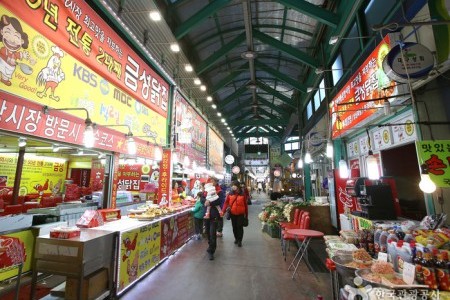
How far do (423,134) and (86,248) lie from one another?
524cm

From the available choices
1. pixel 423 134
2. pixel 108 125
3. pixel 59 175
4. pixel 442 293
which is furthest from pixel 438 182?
pixel 59 175

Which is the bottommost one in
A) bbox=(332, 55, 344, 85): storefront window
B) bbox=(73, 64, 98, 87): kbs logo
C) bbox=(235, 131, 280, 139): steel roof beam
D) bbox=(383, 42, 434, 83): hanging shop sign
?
bbox=(383, 42, 434, 83): hanging shop sign

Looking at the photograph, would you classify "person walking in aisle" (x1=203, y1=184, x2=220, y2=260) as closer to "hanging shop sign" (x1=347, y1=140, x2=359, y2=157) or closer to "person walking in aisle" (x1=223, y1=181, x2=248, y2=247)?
"person walking in aisle" (x1=223, y1=181, x2=248, y2=247)

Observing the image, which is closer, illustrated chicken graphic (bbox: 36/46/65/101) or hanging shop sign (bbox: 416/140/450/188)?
hanging shop sign (bbox: 416/140/450/188)

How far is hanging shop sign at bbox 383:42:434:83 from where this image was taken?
2.94 m

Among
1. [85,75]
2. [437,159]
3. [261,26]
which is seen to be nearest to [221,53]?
[261,26]

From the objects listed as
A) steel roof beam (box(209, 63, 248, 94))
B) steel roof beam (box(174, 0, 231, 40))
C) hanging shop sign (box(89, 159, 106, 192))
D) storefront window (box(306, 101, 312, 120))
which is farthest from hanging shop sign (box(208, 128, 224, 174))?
steel roof beam (box(174, 0, 231, 40))

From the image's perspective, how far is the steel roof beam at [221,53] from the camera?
29.1 ft

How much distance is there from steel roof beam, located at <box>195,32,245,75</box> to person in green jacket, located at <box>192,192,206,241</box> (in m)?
4.99

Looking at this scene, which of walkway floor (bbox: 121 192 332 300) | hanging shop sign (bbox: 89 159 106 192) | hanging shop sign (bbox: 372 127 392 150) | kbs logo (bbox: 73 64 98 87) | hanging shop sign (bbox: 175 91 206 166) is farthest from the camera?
hanging shop sign (bbox: 89 159 106 192)

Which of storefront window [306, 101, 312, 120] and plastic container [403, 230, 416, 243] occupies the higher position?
storefront window [306, 101, 312, 120]

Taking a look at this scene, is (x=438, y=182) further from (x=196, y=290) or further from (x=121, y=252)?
(x=121, y=252)

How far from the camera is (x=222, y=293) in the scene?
3.57 meters

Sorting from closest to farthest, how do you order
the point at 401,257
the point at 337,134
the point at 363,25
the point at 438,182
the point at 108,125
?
the point at 401,257, the point at 438,182, the point at 108,125, the point at 363,25, the point at 337,134
